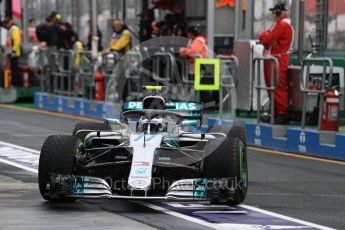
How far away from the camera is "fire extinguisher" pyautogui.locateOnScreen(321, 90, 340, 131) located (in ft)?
60.5

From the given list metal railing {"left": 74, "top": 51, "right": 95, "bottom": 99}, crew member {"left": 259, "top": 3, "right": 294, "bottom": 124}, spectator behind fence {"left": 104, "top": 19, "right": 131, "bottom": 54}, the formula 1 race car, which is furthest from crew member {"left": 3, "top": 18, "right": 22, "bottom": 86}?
the formula 1 race car

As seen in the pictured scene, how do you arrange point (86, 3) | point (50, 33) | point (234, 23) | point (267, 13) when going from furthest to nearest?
point (86, 3), point (50, 33), point (234, 23), point (267, 13)

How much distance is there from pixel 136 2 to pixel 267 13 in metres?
8.51

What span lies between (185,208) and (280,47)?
29.4ft

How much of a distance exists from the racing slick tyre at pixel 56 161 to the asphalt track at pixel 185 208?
184 millimetres

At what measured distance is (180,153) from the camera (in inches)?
480

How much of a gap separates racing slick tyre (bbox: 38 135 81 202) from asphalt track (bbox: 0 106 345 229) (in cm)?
18

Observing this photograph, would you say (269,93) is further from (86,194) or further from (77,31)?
(77,31)

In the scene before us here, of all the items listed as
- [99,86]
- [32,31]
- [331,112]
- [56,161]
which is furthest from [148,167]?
[32,31]

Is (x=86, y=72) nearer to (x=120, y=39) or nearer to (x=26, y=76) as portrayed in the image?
(x=120, y=39)

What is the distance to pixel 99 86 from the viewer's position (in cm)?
2702

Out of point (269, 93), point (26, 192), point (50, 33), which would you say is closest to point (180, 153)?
point (26, 192)

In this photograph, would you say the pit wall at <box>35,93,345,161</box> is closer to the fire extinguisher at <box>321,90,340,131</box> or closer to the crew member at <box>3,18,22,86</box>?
the fire extinguisher at <box>321,90,340,131</box>

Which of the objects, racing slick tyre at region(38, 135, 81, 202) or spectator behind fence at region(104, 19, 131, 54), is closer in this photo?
racing slick tyre at region(38, 135, 81, 202)
